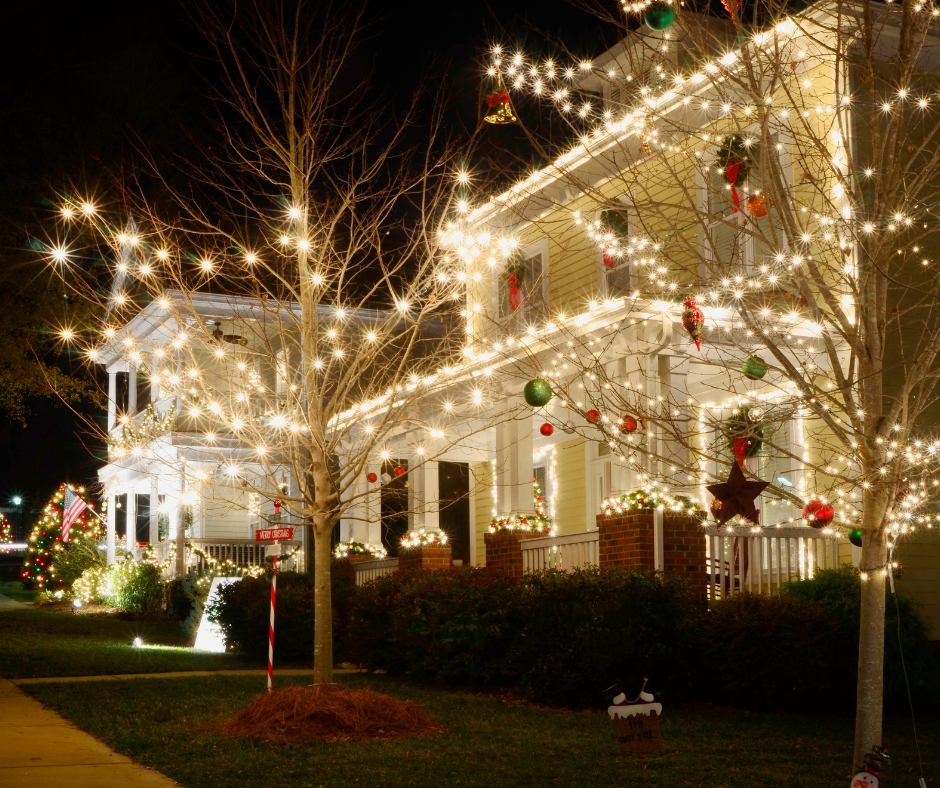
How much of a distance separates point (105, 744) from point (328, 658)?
73.2 inches

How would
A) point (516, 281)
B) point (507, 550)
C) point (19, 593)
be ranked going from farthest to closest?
1. point (19, 593)
2. point (516, 281)
3. point (507, 550)

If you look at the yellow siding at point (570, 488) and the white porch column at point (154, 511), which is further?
the white porch column at point (154, 511)

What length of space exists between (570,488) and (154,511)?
12.3 m

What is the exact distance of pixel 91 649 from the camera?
1465 centimetres

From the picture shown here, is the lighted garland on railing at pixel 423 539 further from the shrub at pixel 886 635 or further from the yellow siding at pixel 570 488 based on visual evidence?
the shrub at pixel 886 635

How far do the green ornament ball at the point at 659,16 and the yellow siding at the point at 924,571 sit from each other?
678 cm

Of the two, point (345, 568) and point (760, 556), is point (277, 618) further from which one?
point (760, 556)

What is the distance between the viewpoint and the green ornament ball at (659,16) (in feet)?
22.5

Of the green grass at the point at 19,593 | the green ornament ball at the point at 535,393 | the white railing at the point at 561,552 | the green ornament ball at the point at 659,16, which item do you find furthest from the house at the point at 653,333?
the green grass at the point at 19,593

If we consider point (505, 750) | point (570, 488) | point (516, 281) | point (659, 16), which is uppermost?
point (659, 16)

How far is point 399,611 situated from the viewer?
11898mm

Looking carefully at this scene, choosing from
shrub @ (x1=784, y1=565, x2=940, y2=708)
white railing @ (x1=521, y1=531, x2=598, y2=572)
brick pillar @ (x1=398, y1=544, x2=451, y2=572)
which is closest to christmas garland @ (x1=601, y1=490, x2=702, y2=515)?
white railing @ (x1=521, y1=531, x2=598, y2=572)

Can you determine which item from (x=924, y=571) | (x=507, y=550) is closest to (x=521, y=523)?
(x=507, y=550)

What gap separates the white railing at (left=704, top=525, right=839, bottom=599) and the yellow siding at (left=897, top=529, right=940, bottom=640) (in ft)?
3.10
